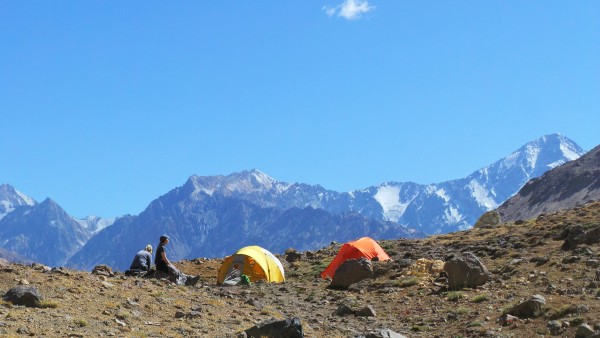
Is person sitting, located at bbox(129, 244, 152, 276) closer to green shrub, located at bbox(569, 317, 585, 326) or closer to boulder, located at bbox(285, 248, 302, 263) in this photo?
boulder, located at bbox(285, 248, 302, 263)

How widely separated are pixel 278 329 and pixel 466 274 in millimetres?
11594

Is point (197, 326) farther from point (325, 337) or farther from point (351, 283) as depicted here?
point (351, 283)

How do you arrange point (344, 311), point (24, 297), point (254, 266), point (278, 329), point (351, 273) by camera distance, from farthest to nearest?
point (254, 266), point (351, 273), point (344, 311), point (24, 297), point (278, 329)

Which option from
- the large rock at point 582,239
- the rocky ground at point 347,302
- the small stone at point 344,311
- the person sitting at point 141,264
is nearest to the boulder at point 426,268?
the rocky ground at point 347,302

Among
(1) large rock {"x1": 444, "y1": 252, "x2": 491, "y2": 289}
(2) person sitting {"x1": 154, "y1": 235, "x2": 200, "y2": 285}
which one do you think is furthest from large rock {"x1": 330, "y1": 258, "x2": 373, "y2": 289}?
(2) person sitting {"x1": 154, "y1": 235, "x2": 200, "y2": 285}

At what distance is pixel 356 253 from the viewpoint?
41.4m

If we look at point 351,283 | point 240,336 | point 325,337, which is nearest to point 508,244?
point 351,283

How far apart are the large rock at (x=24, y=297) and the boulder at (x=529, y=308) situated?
1335 cm

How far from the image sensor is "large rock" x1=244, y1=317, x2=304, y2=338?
18.8 metres

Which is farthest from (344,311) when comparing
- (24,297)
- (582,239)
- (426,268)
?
(582,239)

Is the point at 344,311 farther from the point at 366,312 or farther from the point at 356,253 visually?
the point at 356,253

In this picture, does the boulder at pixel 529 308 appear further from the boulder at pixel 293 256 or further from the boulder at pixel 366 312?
the boulder at pixel 293 256

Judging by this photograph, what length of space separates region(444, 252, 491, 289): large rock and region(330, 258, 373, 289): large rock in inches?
215

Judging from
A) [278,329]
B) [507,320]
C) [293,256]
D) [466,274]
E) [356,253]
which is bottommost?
[507,320]
